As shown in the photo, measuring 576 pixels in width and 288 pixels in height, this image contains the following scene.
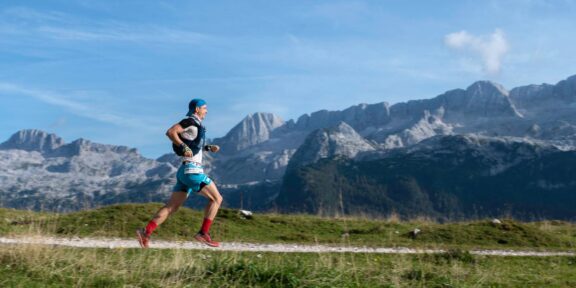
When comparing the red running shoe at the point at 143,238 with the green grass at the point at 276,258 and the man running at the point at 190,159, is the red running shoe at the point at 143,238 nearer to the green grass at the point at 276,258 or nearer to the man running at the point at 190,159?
the man running at the point at 190,159

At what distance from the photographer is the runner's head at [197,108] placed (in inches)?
587

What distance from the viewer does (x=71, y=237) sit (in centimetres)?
2131

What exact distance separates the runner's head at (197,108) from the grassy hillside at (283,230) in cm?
888

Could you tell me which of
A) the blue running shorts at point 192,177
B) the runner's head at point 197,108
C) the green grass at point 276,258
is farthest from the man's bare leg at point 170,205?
the runner's head at point 197,108

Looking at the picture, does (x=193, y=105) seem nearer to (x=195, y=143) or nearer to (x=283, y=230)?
(x=195, y=143)

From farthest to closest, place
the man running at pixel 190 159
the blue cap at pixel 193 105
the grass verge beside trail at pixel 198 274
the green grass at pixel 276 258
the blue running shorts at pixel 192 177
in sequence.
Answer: the blue cap at pixel 193 105 < the blue running shorts at pixel 192 177 < the man running at pixel 190 159 < the green grass at pixel 276 258 < the grass verge beside trail at pixel 198 274

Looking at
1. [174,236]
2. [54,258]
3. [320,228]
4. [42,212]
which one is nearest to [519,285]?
[54,258]

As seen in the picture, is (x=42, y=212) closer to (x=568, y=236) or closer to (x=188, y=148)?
(x=188, y=148)

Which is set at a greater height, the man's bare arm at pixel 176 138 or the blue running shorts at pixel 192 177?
the man's bare arm at pixel 176 138

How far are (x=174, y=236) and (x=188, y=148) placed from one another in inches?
395

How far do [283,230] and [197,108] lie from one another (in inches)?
576

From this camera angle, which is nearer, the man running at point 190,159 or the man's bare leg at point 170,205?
the man running at point 190,159

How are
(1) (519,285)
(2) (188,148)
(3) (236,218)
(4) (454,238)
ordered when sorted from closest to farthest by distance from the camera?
(1) (519,285) → (2) (188,148) → (4) (454,238) → (3) (236,218)

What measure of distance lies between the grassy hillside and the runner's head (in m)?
8.88
